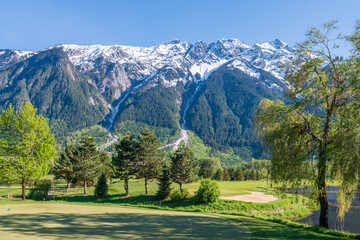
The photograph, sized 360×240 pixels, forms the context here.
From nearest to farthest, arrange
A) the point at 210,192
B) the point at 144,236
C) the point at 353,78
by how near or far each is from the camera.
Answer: the point at 144,236
the point at 353,78
the point at 210,192

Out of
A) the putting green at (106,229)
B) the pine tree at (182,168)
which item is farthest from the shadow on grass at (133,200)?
the putting green at (106,229)

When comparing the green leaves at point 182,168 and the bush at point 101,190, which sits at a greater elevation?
the green leaves at point 182,168

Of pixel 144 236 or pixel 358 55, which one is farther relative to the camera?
pixel 358 55

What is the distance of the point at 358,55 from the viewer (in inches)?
694

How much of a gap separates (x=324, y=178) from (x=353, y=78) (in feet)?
24.4

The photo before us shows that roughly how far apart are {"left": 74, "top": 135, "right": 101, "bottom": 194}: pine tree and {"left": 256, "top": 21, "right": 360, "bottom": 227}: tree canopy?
167 ft

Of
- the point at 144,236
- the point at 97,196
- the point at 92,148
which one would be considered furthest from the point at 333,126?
the point at 92,148

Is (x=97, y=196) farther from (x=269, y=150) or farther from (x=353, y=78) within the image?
(x=353, y=78)

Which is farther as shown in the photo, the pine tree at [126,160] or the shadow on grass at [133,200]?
the pine tree at [126,160]

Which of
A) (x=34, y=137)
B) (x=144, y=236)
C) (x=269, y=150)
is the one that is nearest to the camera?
(x=144, y=236)

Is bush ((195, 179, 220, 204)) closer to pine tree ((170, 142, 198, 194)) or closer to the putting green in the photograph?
pine tree ((170, 142, 198, 194))

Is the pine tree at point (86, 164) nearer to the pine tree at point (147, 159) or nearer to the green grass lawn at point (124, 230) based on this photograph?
the pine tree at point (147, 159)

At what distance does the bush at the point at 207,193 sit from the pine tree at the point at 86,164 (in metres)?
30.7

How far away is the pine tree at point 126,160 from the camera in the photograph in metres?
53.5
